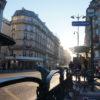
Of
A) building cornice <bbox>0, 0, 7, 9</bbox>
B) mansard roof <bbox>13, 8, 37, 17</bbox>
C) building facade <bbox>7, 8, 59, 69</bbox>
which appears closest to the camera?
building cornice <bbox>0, 0, 7, 9</bbox>

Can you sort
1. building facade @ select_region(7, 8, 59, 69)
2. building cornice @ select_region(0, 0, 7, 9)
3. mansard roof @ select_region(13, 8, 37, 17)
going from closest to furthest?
building cornice @ select_region(0, 0, 7, 9) < building facade @ select_region(7, 8, 59, 69) < mansard roof @ select_region(13, 8, 37, 17)

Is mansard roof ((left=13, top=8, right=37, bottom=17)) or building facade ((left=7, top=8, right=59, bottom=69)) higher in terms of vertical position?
mansard roof ((left=13, top=8, right=37, bottom=17))

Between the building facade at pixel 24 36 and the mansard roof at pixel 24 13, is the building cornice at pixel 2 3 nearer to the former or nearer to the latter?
the building facade at pixel 24 36

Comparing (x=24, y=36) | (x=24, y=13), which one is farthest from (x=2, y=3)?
(x=24, y=13)

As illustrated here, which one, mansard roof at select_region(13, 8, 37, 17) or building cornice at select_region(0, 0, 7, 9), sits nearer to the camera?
building cornice at select_region(0, 0, 7, 9)

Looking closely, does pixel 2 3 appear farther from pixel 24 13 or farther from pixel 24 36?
pixel 24 13

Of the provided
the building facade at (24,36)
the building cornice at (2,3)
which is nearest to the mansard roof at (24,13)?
the building facade at (24,36)

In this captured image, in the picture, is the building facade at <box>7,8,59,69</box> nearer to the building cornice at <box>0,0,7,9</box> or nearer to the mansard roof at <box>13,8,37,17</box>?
the mansard roof at <box>13,8,37,17</box>

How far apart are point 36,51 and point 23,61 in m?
7.71

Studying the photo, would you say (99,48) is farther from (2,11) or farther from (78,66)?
(78,66)

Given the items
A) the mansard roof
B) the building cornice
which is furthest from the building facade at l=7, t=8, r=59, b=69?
the building cornice

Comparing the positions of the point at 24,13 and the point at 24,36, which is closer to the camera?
the point at 24,36

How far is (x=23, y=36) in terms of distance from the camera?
67.8 metres

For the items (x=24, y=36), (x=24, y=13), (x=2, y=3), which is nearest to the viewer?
(x=2, y=3)
